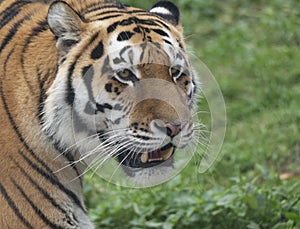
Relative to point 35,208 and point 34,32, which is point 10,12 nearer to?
point 34,32

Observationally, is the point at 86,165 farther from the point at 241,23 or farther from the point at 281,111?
the point at 241,23

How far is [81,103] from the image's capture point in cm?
368

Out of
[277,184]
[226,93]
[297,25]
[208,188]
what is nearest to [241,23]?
[297,25]

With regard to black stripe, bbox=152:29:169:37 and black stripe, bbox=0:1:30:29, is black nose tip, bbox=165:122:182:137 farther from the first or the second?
black stripe, bbox=0:1:30:29

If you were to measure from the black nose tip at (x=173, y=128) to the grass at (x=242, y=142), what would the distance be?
94 centimetres

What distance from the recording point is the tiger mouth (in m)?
3.68

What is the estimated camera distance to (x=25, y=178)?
12.4 feet

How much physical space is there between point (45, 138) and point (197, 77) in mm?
709

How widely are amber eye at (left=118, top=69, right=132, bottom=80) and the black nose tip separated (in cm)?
26

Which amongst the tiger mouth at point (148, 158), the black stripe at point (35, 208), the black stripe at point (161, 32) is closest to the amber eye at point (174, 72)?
the black stripe at point (161, 32)

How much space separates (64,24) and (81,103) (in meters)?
0.33

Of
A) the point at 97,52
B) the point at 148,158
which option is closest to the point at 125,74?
the point at 97,52

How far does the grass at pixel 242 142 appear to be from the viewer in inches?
197

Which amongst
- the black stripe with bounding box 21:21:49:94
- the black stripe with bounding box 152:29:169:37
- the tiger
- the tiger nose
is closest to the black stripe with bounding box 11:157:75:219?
the tiger
